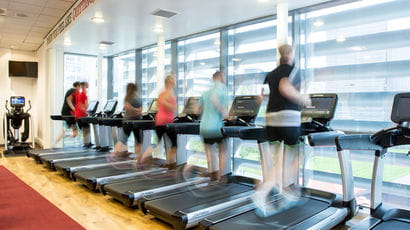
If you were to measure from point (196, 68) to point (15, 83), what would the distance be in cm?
685

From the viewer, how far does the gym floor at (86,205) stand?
10.4 feet

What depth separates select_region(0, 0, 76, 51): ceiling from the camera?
5672 mm

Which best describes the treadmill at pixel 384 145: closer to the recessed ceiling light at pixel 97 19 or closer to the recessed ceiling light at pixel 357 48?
the recessed ceiling light at pixel 357 48

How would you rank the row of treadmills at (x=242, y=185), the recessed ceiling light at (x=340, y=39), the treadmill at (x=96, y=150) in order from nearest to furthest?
the row of treadmills at (x=242, y=185), the recessed ceiling light at (x=340, y=39), the treadmill at (x=96, y=150)

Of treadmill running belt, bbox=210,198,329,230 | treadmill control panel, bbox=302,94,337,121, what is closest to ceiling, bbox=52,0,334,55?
treadmill control panel, bbox=302,94,337,121

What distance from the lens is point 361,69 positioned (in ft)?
13.3

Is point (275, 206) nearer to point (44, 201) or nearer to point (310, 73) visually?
point (310, 73)

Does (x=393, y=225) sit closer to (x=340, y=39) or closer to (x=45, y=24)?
(x=340, y=39)

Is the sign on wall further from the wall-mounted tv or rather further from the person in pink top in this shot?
the wall-mounted tv

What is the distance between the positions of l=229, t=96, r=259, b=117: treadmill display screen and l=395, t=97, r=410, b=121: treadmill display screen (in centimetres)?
177

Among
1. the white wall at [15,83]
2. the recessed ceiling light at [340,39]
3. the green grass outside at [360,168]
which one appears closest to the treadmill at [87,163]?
the green grass outside at [360,168]

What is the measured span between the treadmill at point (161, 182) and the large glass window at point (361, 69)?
183cm

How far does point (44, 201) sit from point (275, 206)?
9.49ft

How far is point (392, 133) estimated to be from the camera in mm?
2789
